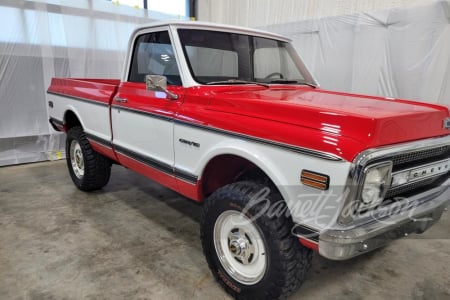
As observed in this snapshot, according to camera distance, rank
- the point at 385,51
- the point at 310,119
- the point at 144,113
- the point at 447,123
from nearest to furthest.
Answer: the point at 310,119 → the point at 447,123 → the point at 144,113 → the point at 385,51

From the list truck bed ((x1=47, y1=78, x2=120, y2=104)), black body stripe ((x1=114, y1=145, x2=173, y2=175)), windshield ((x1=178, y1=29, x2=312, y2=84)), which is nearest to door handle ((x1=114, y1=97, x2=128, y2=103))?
truck bed ((x1=47, y1=78, x2=120, y2=104))

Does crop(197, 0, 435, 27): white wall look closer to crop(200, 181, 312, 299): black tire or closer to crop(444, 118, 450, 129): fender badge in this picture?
crop(444, 118, 450, 129): fender badge

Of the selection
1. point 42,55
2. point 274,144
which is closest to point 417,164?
point 274,144

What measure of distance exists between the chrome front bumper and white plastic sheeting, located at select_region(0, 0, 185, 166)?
5.05m

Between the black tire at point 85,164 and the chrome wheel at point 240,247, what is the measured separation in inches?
80.2

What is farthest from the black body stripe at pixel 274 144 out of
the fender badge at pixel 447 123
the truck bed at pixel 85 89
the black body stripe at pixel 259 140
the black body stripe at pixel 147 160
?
the truck bed at pixel 85 89

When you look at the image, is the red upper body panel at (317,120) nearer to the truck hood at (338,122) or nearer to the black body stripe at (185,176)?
the truck hood at (338,122)

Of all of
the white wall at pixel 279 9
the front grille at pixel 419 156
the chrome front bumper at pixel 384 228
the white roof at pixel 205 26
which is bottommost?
the chrome front bumper at pixel 384 228

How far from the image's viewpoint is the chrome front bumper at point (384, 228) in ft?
4.66

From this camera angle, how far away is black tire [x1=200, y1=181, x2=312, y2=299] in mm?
1647

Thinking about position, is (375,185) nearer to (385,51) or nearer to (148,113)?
(148,113)

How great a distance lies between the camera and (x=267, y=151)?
65.3 inches

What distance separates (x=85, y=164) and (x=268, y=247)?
2531 mm

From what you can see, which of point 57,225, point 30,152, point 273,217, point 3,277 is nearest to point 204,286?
point 273,217
